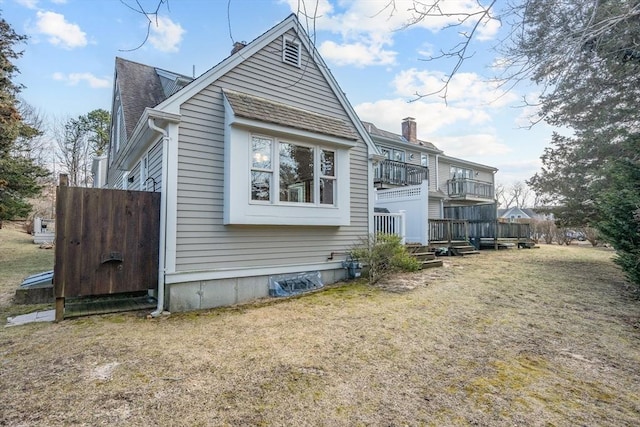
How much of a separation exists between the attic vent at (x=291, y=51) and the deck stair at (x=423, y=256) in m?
5.91

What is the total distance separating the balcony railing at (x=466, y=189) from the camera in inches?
866

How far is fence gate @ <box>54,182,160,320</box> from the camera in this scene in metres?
5.05

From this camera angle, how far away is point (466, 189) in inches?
864

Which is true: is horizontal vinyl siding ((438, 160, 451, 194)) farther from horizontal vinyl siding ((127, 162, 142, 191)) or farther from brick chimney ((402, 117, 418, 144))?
horizontal vinyl siding ((127, 162, 142, 191))

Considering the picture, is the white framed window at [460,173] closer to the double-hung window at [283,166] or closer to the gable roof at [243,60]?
the gable roof at [243,60]

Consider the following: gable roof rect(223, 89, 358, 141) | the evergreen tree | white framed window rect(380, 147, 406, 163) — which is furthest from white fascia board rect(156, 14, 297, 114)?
white framed window rect(380, 147, 406, 163)

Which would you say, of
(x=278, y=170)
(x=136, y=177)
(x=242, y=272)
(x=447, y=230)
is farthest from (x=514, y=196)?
(x=136, y=177)

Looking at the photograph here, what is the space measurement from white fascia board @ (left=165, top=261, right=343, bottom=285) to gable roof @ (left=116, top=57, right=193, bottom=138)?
475 cm

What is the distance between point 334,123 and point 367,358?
18.6ft

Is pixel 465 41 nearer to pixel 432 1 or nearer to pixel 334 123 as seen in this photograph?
pixel 432 1

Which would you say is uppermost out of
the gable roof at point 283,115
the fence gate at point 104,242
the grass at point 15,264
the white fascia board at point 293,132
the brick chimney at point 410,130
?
the brick chimney at point 410,130

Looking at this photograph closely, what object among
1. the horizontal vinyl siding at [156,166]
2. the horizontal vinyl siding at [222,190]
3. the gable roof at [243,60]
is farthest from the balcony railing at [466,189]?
the horizontal vinyl siding at [156,166]

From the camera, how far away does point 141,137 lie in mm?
6664

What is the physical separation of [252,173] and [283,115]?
1.45 metres
